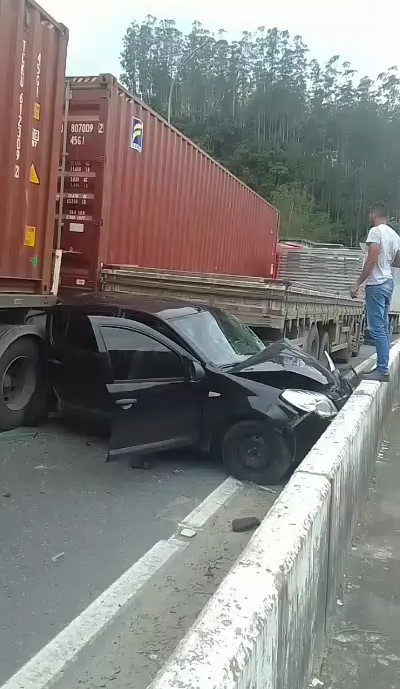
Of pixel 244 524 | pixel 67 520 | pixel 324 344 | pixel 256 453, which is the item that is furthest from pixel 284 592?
pixel 324 344

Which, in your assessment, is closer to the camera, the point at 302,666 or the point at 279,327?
the point at 302,666

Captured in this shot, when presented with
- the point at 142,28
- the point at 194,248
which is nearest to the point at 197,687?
A: the point at 194,248

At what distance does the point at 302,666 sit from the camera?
2.38 metres

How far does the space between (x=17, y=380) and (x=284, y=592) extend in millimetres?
5373

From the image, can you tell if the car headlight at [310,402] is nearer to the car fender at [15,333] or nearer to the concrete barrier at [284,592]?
the concrete barrier at [284,592]

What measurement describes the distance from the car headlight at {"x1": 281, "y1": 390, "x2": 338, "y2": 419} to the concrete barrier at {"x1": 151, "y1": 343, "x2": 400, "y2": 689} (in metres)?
1.37

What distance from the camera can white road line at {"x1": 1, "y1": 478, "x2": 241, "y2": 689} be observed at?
109 inches

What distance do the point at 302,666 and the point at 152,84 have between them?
302 feet

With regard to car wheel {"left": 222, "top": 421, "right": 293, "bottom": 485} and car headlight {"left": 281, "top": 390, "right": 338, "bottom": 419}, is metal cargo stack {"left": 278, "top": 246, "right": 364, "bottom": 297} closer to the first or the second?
car headlight {"left": 281, "top": 390, "right": 338, "bottom": 419}

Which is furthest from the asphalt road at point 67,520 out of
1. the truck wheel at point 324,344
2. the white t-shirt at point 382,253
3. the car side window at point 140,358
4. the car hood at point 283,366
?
the truck wheel at point 324,344

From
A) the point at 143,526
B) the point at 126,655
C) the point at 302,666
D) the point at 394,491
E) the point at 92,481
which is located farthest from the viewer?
the point at 92,481

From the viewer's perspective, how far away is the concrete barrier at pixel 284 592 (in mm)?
1576

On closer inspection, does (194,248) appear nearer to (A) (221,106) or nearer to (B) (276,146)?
(B) (276,146)

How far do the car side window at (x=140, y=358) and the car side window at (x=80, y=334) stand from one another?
1.32 ft
